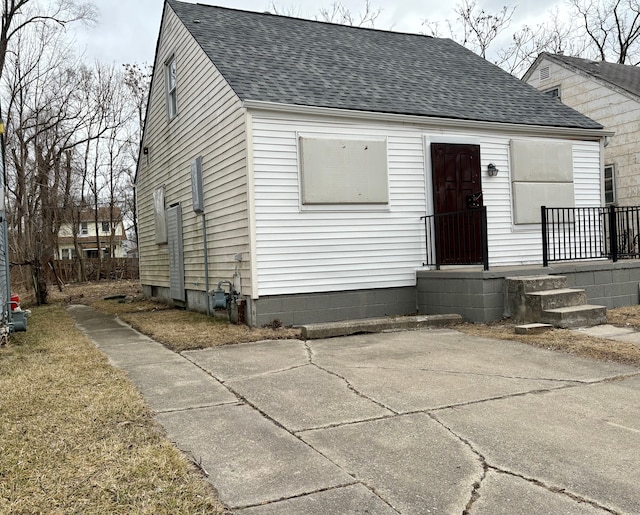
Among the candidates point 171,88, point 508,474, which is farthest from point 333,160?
point 508,474

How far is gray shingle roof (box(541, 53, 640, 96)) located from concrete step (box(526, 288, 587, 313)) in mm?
8745

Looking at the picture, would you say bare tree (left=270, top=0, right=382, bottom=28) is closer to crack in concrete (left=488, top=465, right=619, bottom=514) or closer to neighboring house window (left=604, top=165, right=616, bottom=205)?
neighboring house window (left=604, top=165, right=616, bottom=205)

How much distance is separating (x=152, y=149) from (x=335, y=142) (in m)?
6.31

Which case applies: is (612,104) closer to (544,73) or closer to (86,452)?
(544,73)

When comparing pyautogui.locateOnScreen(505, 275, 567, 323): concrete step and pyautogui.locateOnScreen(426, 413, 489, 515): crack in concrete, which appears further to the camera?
pyautogui.locateOnScreen(505, 275, 567, 323): concrete step

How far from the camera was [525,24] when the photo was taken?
24016 millimetres

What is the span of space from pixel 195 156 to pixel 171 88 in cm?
224

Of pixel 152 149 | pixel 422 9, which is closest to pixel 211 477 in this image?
pixel 152 149

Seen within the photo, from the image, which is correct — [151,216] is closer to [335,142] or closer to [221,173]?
[221,173]

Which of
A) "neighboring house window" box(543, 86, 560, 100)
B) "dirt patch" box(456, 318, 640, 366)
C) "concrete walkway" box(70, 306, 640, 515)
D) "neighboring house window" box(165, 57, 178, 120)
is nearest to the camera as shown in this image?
"concrete walkway" box(70, 306, 640, 515)

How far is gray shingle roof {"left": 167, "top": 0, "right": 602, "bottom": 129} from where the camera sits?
8.38 meters

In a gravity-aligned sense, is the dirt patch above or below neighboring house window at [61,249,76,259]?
below

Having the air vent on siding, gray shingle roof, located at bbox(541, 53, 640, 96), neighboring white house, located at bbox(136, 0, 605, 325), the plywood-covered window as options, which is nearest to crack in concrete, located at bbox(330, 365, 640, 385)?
neighboring white house, located at bbox(136, 0, 605, 325)

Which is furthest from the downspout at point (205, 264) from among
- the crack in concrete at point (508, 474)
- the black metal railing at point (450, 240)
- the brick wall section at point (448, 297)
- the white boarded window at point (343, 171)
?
the crack in concrete at point (508, 474)
